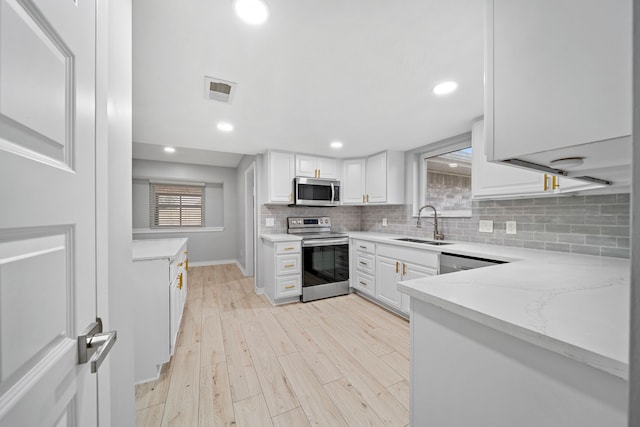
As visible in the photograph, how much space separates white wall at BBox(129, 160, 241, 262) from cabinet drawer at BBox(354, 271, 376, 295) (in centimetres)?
326

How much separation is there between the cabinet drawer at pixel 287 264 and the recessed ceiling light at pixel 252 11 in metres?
2.38

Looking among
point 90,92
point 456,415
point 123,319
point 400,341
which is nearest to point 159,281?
point 123,319

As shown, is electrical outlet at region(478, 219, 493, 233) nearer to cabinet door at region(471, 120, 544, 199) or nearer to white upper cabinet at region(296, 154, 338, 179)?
cabinet door at region(471, 120, 544, 199)

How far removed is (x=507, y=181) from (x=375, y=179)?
67.0 inches

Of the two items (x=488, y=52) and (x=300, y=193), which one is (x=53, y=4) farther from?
(x=300, y=193)

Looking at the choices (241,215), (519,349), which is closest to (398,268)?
(519,349)

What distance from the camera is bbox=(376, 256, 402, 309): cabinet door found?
2613mm

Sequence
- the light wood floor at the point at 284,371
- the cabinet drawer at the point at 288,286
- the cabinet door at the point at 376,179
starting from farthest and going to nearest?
the cabinet door at the point at 376,179, the cabinet drawer at the point at 288,286, the light wood floor at the point at 284,371

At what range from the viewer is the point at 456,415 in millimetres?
775

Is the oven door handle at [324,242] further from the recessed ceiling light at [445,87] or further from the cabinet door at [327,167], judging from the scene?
the recessed ceiling light at [445,87]

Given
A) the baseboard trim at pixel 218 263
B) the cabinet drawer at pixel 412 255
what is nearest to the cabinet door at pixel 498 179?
the cabinet drawer at pixel 412 255

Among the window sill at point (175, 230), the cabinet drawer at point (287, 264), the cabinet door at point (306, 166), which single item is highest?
the cabinet door at point (306, 166)

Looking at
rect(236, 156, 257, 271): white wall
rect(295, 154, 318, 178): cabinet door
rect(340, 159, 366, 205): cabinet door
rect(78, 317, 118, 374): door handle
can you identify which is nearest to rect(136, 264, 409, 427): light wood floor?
rect(78, 317, 118, 374): door handle

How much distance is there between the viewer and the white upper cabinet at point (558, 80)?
19.3 inches
